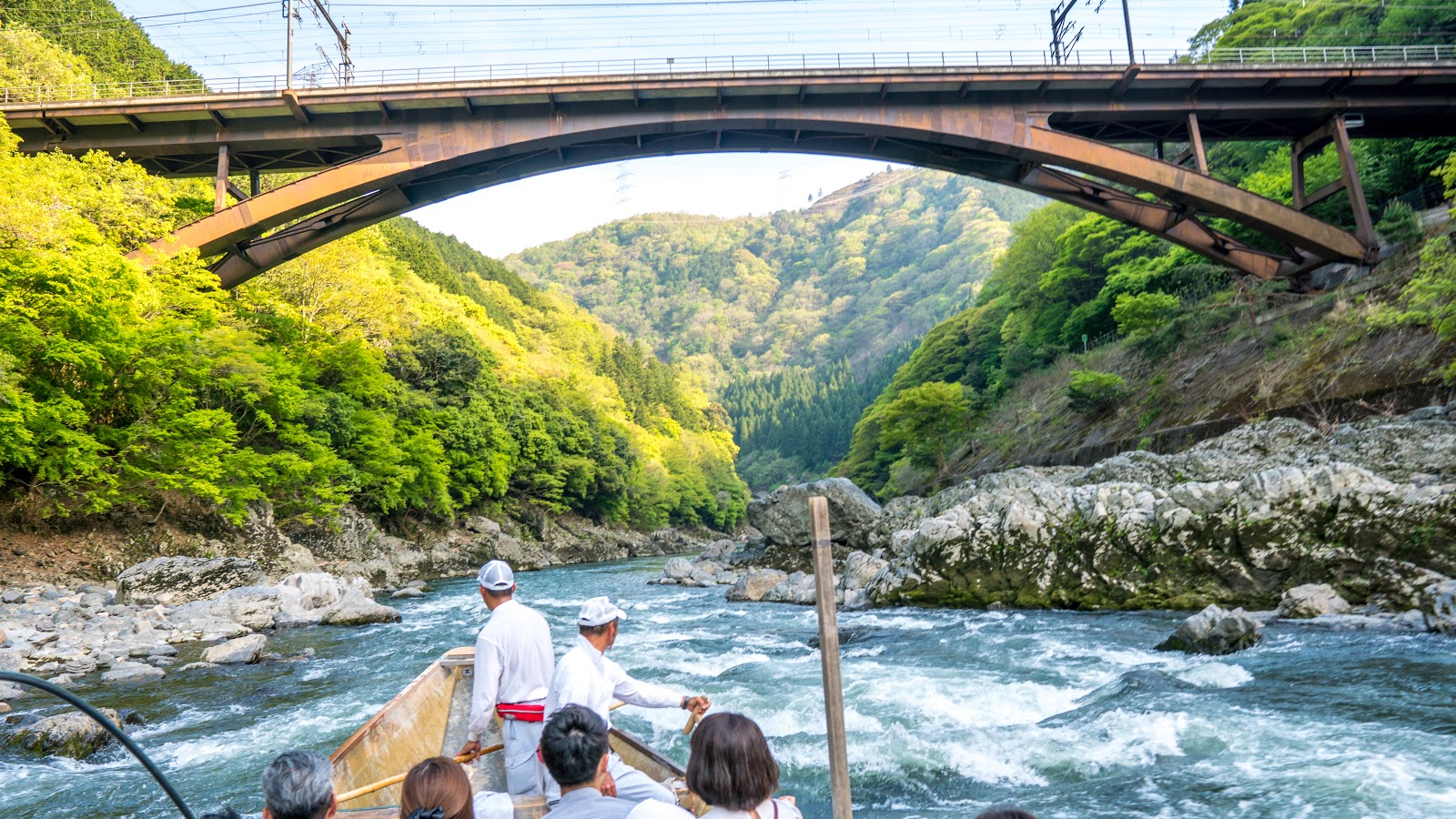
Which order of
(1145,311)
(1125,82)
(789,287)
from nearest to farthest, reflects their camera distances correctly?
(1125,82) < (1145,311) < (789,287)

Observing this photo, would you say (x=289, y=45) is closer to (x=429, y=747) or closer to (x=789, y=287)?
(x=429, y=747)

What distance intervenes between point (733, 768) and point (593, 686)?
1.43 meters

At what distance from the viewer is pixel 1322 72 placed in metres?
19.7

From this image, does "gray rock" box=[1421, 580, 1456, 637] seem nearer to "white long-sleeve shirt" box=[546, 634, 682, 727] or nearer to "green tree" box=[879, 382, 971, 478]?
"white long-sleeve shirt" box=[546, 634, 682, 727]

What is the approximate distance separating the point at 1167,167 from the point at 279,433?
→ 2441 centimetres

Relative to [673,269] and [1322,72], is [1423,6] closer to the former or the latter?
[1322,72]

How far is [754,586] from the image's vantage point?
19.6 meters

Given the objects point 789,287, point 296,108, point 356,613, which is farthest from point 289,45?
point 789,287

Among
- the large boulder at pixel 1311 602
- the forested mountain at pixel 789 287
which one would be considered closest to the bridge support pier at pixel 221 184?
the large boulder at pixel 1311 602

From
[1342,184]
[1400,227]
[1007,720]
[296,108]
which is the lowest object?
[1007,720]

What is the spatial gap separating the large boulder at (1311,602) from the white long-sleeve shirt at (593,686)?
32.0 ft

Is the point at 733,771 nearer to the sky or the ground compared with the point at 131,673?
nearer to the sky

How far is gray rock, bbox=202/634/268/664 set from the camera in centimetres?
1126

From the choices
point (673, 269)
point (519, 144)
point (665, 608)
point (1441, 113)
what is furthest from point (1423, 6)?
point (673, 269)
